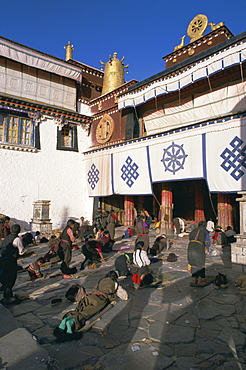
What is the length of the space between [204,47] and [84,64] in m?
8.83

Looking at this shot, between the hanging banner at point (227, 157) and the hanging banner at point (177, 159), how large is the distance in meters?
0.49

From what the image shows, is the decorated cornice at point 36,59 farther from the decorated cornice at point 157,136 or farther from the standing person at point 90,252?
the standing person at point 90,252

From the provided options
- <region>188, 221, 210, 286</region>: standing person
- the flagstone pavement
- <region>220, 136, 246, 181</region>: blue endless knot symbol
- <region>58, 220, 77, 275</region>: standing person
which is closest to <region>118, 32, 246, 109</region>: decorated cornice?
<region>220, 136, 246, 181</region>: blue endless knot symbol

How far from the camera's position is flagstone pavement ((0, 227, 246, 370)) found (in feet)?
10.6

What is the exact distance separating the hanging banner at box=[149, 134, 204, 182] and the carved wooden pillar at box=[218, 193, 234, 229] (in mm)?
1897

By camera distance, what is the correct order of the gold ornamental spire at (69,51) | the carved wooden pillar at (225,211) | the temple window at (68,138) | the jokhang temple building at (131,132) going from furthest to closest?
the gold ornamental spire at (69,51) < the temple window at (68,138) < the carved wooden pillar at (225,211) < the jokhang temple building at (131,132)

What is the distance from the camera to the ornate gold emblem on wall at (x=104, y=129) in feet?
54.9

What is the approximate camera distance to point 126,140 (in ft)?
49.2

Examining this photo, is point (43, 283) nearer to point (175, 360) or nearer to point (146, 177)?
point (175, 360)

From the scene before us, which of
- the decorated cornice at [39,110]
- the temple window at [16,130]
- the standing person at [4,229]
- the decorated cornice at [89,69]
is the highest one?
the decorated cornice at [89,69]

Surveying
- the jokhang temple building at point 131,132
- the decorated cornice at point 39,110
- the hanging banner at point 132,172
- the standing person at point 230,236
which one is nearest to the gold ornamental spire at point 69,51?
the jokhang temple building at point 131,132

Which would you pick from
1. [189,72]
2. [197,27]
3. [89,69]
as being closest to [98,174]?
[189,72]

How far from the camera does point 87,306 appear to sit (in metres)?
4.46

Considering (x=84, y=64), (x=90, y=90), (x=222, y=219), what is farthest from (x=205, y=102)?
(x=84, y=64)
